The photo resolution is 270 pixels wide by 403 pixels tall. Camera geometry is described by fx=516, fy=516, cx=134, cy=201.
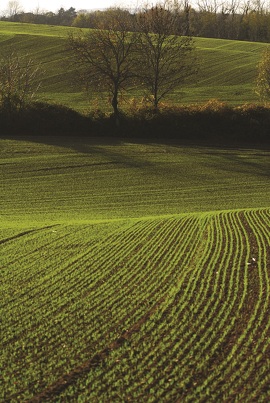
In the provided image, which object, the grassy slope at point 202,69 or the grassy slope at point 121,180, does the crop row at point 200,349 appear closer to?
the grassy slope at point 121,180

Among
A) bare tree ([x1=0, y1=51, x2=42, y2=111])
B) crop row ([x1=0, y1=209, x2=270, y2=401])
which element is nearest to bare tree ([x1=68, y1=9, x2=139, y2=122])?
bare tree ([x1=0, y1=51, x2=42, y2=111])

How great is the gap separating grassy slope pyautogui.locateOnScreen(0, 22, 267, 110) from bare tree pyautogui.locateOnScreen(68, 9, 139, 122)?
18.2 feet

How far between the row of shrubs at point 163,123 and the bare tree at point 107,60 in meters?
1.70

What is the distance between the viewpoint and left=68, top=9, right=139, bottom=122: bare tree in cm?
4678

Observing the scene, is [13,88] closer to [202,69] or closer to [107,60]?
[107,60]

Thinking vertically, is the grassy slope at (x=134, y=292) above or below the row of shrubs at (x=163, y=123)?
below

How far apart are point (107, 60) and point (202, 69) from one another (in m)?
28.2

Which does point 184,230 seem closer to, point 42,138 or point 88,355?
point 88,355

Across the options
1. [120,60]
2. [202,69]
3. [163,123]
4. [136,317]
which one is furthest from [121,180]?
[202,69]

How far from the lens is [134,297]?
12547 millimetres

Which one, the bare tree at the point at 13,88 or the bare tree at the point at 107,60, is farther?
the bare tree at the point at 107,60

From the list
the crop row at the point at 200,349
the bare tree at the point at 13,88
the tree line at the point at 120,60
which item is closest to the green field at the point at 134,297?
the crop row at the point at 200,349

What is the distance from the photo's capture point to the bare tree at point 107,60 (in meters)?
46.8

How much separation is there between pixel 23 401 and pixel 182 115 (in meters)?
39.6
